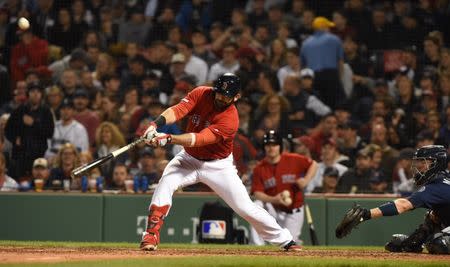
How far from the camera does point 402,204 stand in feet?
29.7

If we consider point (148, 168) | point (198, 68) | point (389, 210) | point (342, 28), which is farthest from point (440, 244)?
point (342, 28)

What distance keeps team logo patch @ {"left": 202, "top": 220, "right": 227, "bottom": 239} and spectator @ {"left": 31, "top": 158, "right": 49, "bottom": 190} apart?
2154mm

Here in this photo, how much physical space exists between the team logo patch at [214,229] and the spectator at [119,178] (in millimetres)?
1315

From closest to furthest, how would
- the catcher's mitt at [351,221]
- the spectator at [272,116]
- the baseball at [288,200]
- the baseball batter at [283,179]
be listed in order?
the catcher's mitt at [351,221] < the baseball at [288,200] < the baseball batter at [283,179] < the spectator at [272,116]

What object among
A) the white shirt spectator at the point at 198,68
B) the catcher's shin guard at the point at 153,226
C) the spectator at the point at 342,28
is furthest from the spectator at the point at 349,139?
the catcher's shin guard at the point at 153,226

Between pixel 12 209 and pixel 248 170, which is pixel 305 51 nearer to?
pixel 248 170

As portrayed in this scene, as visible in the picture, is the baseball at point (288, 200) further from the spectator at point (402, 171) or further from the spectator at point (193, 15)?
the spectator at point (193, 15)

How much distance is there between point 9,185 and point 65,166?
77 cm

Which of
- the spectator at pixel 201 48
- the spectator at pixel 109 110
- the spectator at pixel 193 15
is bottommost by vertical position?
the spectator at pixel 109 110

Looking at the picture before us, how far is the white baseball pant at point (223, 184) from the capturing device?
9.24m

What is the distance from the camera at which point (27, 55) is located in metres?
15.5

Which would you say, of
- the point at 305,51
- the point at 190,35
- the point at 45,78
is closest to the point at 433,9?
the point at 305,51

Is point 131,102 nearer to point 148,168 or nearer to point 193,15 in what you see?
point 148,168

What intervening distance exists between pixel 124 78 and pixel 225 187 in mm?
6440
